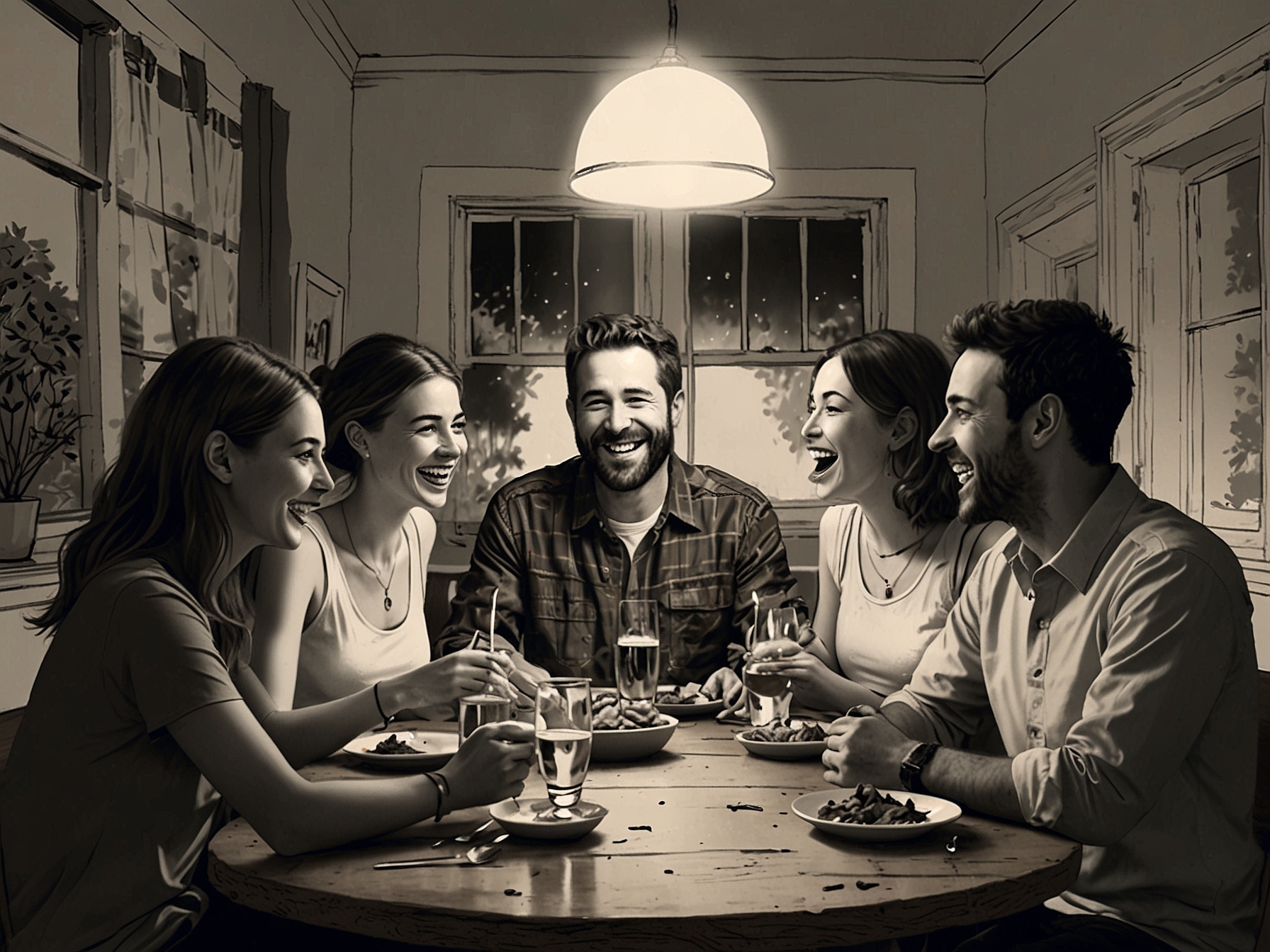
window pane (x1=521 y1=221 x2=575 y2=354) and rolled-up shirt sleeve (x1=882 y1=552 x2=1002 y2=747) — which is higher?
window pane (x1=521 y1=221 x2=575 y2=354)

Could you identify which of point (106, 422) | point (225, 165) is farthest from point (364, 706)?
point (225, 165)

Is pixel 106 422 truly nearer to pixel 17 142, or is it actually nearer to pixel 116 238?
pixel 116 238

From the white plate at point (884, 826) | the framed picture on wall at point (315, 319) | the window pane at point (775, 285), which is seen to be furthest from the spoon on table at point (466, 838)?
the window pane at point (775, 285)

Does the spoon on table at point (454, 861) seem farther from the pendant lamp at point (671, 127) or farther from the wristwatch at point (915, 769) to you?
the pendant lamp at point (671, 127)

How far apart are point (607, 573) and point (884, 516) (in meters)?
0.79

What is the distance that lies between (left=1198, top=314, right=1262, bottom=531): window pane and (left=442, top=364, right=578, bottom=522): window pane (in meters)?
2.63

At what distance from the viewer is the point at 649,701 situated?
2045 millimetres

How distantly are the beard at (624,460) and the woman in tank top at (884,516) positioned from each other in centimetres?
47

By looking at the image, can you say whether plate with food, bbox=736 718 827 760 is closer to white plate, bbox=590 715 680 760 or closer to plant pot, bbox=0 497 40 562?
white plate, bbox=590 715 680 760

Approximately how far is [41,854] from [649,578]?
Answer: 1807 mm

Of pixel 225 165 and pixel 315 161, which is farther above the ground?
pixel 315 161

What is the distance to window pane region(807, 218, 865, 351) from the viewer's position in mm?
5266

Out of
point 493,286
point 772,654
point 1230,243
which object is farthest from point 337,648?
point 493,286

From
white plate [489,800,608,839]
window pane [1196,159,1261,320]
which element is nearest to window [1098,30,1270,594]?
window pane [1196,159,1261,320]
